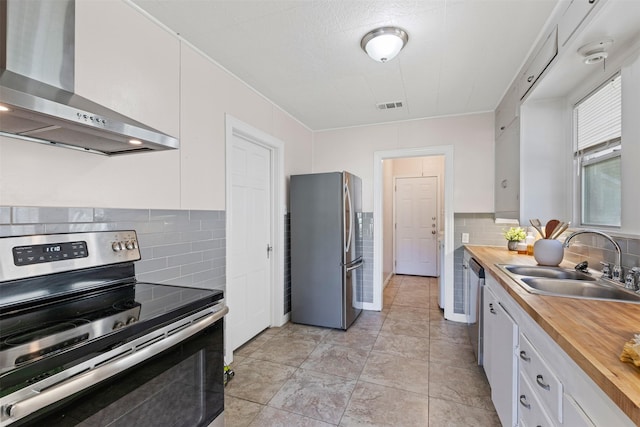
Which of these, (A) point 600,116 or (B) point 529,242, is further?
(B) point 529,242

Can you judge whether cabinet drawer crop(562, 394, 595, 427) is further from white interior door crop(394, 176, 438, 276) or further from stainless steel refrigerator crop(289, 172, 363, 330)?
white interior door crop(394, 176, 438, 276)

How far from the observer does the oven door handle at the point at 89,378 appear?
703 mm

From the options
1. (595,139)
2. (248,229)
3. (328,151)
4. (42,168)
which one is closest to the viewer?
(42,168)

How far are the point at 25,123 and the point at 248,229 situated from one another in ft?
6.43

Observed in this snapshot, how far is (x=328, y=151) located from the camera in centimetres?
410

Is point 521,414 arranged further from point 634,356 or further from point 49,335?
point 49,335

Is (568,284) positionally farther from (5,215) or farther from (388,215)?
(388,215)

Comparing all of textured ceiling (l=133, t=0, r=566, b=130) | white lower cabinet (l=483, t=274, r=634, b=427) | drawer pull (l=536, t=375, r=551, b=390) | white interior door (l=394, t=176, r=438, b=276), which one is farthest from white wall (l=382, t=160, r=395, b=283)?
drawer pull (l=536, t=375, r=551, b=390)

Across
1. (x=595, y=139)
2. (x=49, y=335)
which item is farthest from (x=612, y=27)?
(x=49, y=335)

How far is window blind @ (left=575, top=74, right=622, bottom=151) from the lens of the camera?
165cm

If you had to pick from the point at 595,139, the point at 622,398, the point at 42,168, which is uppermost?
the point at 595,139

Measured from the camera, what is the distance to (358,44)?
205 centimetres

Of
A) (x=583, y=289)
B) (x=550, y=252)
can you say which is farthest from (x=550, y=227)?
(x=583, y=289)

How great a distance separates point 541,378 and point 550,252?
1.27m
